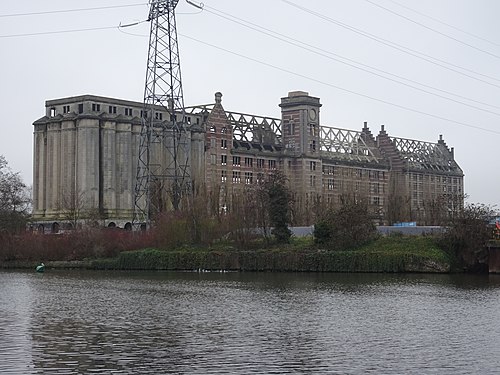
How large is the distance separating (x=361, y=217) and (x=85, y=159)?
4818 cm

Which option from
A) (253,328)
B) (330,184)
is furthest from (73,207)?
(253,328)

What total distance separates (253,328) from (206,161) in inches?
3404

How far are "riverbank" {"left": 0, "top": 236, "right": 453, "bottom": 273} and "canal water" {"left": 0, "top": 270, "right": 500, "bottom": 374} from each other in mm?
11962

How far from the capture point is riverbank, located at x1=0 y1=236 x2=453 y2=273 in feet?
224

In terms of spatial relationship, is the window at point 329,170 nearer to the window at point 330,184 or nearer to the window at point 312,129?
the window at point 330,184

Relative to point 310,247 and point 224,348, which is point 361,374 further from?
point 310,247

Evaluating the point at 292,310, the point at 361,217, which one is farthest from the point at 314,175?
the point at 292,310

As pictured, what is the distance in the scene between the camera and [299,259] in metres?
72.4

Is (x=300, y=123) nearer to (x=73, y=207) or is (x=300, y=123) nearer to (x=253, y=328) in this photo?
(x=73, y=207)

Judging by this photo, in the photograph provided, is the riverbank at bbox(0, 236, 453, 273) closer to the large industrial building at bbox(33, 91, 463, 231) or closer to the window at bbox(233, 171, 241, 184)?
the large industrial building at bbox(33, 91, 463, 231)

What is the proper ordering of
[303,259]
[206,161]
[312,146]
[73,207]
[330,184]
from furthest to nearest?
[330,184] < [312,146] < [206,161] < [73,207] < [303,259]

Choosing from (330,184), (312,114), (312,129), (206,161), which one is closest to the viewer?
(206,161)

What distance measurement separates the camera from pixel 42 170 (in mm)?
118625

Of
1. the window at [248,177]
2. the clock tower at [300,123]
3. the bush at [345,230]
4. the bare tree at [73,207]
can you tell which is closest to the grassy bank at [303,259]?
the bush at [345,230]
